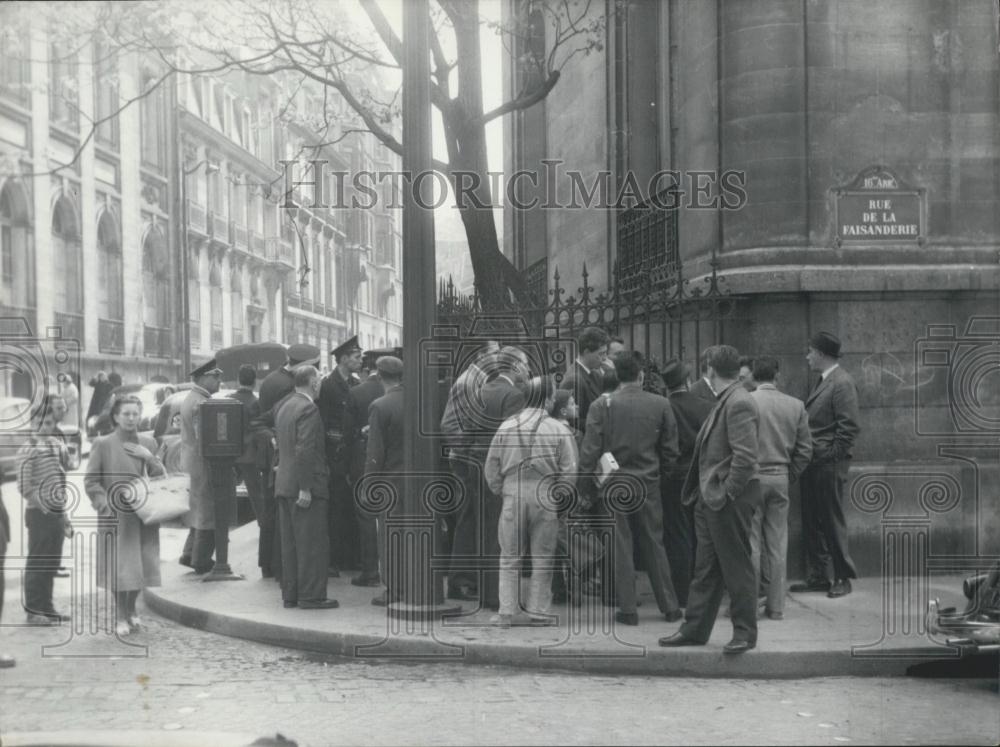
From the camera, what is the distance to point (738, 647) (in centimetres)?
757

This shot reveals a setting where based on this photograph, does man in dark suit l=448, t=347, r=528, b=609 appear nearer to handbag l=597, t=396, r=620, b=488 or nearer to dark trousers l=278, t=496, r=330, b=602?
handbag l=597, t=396, r=620, b=488

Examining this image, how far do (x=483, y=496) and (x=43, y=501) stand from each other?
10.5 feet

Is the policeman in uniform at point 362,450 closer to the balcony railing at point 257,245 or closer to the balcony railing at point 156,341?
the balcony railing at point 257,245

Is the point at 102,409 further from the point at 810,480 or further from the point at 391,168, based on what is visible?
the point at 810,480

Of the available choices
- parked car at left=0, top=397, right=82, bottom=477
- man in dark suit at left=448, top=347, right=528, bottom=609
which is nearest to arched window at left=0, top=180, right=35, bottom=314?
parked car at left=0, top=397, right=82, bottom=477

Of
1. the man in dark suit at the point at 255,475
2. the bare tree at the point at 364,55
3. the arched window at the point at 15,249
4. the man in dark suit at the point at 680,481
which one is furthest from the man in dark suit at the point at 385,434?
the arched window at the point at 15,249

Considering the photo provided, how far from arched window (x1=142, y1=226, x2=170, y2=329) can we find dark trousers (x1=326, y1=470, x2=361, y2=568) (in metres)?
2.40

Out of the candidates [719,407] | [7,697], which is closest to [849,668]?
[719,407]

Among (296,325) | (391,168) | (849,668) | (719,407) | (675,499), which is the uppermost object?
(391,168)

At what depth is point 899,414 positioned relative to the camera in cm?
1034

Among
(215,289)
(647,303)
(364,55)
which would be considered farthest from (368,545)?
(364,55)

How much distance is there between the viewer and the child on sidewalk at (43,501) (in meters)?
7.74

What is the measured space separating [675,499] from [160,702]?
4120 millimetres

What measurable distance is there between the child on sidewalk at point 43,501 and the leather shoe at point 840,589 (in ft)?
18.4
